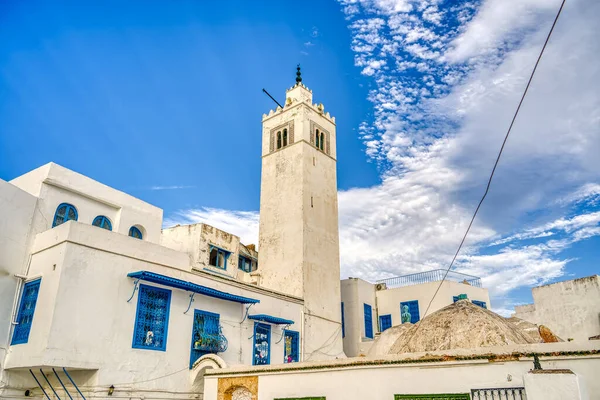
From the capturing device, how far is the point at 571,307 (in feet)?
71.1

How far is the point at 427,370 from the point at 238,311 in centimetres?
966

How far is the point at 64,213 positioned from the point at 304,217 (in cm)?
1113

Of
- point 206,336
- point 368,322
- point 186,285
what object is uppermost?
point 368,322

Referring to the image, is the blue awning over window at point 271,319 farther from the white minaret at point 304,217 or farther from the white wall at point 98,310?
the white wall at point 98,310

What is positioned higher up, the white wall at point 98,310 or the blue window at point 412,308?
the blue window at point 412,308

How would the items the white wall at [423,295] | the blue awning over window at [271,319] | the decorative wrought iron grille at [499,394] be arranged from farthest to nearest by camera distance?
the white wall at [423,295] → the blue awning over window at [271,319] → the decorative wrought iron grille at [499,394]

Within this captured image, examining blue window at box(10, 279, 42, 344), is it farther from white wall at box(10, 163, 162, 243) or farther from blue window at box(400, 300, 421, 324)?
blue window at box(400, 300, 421, 324)

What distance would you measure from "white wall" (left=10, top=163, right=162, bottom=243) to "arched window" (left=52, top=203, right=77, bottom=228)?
0.13m

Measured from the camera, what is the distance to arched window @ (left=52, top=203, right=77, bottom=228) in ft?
51.2

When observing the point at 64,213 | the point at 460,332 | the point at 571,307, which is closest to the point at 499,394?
the point at 460,332

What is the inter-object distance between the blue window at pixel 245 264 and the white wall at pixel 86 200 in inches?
238

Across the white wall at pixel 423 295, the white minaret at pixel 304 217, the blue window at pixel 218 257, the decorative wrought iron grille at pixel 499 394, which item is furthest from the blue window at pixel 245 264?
the decorative wrought iron grille at pixel 499 394

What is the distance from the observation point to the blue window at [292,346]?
1984 centimetres

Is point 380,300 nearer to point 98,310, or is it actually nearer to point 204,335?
point 204,335
